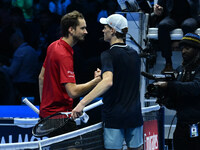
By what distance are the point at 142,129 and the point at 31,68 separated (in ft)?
13.4

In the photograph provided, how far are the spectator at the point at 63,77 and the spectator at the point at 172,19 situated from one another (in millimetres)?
2609

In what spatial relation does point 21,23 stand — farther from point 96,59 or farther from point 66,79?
point 66,79

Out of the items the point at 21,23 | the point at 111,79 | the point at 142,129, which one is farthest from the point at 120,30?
the point at 21,23

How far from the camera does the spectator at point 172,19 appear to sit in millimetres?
6949

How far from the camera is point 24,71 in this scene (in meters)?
8.32

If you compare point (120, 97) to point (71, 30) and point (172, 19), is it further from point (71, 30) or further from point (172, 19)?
point (172, 19)

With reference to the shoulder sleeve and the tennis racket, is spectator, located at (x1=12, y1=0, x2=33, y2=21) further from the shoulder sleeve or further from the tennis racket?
the tennis racket

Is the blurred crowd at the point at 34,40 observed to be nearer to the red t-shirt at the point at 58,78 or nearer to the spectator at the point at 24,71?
the spectator at the point at 24,71

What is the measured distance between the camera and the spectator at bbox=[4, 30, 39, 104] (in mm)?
8289

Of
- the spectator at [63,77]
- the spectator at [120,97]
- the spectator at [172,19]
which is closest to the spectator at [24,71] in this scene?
the spectator at [172,19]

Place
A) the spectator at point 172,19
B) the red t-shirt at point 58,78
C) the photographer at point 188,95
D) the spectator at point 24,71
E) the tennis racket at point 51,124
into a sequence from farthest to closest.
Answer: the spectator at point 24,71 < the spectator at point 172,19 < the photographer at point 188,95 < the red t-shirt at point 58,78 < the tennis racket at point 51,124

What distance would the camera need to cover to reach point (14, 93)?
8.09m

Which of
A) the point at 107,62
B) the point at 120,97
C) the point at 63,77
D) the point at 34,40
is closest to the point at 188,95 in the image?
the point at 120,97

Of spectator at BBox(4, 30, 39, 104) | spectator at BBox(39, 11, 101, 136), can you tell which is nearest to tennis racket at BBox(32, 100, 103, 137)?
spectator at BBox(39, 11, 101, 136)
